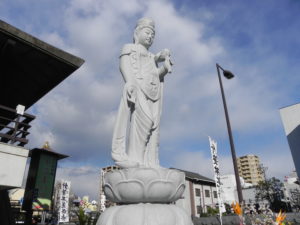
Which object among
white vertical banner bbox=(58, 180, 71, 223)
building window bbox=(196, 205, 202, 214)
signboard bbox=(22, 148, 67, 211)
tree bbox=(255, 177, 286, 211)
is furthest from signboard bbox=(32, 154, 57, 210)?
tree bbox=(255, 177, 286, 211)

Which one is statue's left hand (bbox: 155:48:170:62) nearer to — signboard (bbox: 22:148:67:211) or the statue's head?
the statue's head

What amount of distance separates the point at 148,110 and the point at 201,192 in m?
23.1

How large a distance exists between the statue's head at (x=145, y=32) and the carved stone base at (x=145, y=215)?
2.76 m

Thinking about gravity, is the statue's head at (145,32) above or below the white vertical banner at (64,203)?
above

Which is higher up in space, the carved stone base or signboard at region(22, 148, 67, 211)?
signboard at region(22, 148, 67, 211)

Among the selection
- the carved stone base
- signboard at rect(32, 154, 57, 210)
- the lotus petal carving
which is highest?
signboard at rect(32, 154, 57, 210)

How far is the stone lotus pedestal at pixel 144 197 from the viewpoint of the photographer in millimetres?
2656

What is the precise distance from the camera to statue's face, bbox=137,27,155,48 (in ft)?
14.1

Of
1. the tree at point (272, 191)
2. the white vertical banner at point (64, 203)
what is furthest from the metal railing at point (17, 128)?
the tree at point (272, 191)

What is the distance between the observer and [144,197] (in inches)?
111

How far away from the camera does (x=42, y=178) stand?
11328 millimetres

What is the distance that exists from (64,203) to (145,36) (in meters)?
11.0

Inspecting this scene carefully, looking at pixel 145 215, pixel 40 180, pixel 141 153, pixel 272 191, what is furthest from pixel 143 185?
pixel 272 191

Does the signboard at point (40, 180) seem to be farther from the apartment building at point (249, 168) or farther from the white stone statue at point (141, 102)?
the apartment building at point (249, 168)
